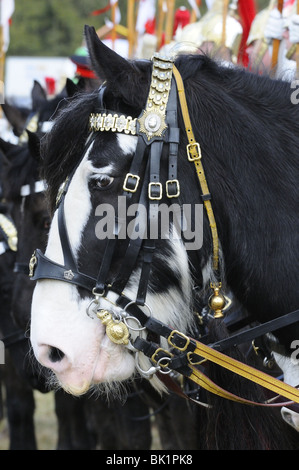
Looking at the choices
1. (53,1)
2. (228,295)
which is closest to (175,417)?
(228,295)

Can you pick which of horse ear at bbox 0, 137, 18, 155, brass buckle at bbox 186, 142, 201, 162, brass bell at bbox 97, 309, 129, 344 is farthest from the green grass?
brass buckle at bbox 186, 142, 201, 162

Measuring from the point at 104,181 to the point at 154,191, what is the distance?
163mm

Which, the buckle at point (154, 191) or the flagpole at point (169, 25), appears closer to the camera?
the buckle at point (154, 191)

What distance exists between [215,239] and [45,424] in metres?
5.02

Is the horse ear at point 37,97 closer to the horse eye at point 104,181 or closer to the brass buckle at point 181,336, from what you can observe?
the horse eye at point 104,181

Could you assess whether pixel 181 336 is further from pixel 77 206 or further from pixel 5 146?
pixel 5 146

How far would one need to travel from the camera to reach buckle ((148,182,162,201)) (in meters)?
2.13

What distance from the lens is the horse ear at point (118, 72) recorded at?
2164mm

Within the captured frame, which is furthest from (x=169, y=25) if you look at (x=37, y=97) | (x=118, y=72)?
(x=118, y=72)

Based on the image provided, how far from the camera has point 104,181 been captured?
2158mm

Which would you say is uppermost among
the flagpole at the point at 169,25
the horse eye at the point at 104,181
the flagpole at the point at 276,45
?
the flagpole at the point at 169,25

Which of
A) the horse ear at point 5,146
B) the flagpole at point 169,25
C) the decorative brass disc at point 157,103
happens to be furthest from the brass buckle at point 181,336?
the flagpole at point 169,25

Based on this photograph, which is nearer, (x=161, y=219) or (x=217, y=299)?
(x=161, y=219)

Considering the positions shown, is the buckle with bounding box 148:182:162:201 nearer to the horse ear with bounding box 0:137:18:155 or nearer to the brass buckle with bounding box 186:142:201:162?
the brass buckle with bounding box 186:142:201:162
